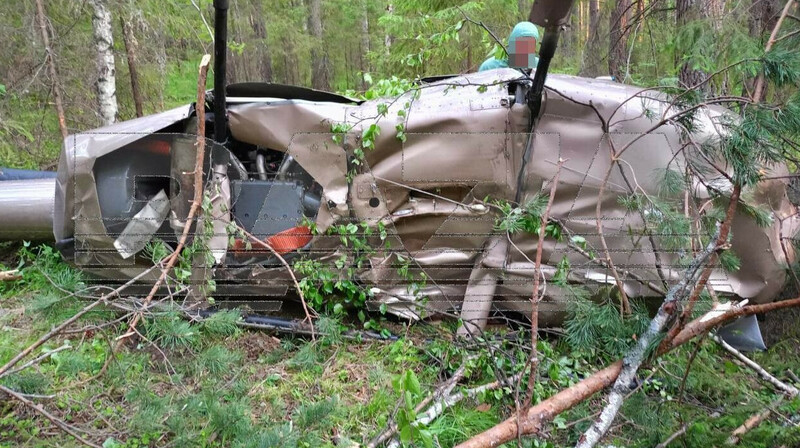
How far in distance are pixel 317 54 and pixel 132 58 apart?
724 cm

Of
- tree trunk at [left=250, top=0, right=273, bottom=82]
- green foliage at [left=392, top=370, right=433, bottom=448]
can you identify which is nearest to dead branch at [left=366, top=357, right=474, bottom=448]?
green foliage at [left=392, top=370, right=433, bottom=448]

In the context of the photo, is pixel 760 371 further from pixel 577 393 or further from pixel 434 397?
pixel 434 397

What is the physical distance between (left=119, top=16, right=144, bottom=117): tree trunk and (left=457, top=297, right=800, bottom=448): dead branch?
243 inches

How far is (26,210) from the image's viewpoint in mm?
3561

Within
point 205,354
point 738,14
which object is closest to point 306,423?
point 205,354

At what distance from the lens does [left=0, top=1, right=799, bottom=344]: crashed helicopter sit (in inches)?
115

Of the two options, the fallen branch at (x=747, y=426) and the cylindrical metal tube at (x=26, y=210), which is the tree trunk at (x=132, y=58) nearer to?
the cylindrical metal tube at (x=26, y=210)

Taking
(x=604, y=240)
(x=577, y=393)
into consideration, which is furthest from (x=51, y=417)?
(x=604, y=240)

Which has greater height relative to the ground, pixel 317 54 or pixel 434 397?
pixel 317 54

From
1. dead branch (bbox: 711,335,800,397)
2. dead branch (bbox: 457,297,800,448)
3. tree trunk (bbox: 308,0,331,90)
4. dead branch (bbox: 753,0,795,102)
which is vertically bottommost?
dead branch (bbox: 711,335,800,397)

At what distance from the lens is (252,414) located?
2533 millimetres

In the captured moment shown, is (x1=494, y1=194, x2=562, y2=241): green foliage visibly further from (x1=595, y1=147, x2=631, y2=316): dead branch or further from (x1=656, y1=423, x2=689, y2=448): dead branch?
(x1=656, y1=423, x2=689, y2=448): dead branch

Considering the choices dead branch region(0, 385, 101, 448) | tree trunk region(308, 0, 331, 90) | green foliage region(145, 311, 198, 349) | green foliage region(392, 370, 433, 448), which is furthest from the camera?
tree trunk region(308, 0, 331, 90)

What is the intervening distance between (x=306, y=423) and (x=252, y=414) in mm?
410
